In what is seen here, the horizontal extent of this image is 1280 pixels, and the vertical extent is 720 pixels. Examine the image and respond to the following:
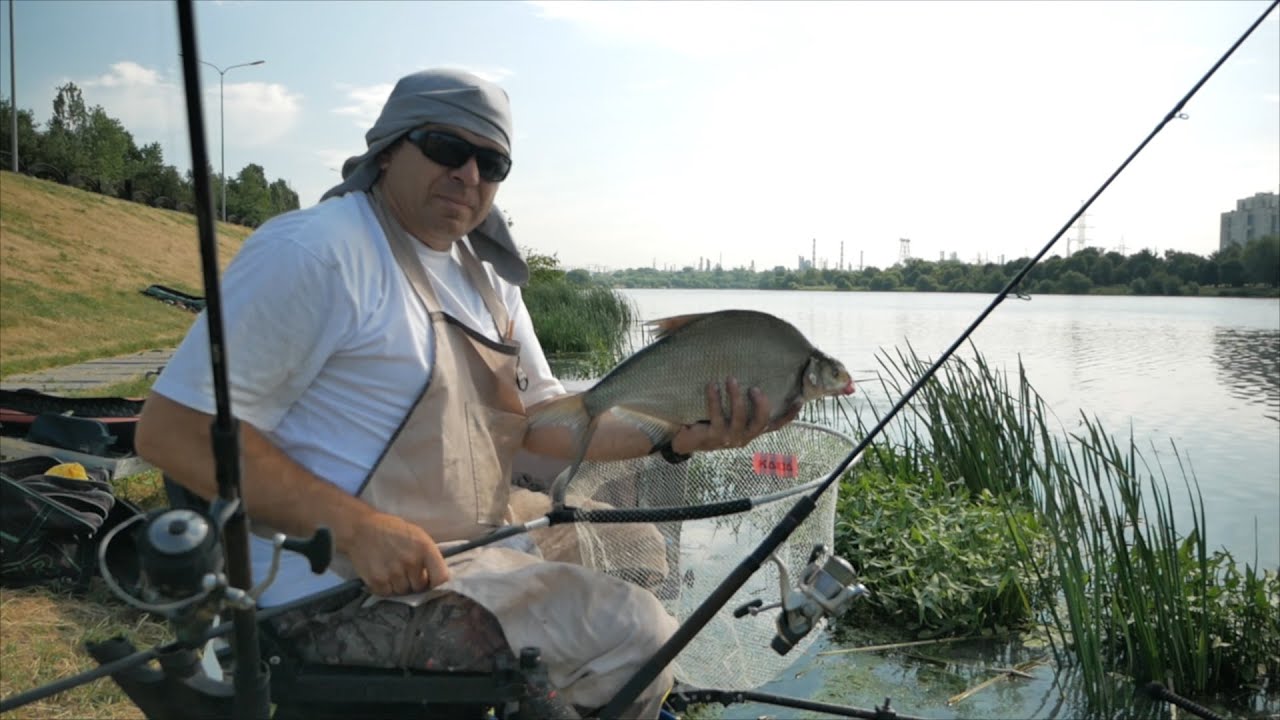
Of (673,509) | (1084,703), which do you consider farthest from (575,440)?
(1084,703)

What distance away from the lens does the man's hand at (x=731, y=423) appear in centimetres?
221

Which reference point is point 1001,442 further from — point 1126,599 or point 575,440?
point 575,440

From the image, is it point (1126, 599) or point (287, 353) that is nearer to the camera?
point (287, 353)

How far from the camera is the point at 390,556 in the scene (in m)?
1.72

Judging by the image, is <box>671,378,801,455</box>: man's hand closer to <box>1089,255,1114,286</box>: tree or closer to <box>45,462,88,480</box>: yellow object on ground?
<box>45,462,88,480</box>: yellow object on ground

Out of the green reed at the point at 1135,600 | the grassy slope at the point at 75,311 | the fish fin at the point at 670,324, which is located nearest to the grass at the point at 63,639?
the grassy slope at the point at 75,311

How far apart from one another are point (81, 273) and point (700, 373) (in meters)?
23.4

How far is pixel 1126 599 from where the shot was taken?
4031 mm

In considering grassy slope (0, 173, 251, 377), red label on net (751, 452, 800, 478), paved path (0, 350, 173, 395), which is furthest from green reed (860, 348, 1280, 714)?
paved path (0, 350, 173, 395)

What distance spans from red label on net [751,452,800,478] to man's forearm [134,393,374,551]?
4.16 ft

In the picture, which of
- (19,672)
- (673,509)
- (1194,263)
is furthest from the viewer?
(1194,263)

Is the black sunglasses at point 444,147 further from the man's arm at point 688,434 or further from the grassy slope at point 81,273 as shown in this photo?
the grassy slope at point 81,273

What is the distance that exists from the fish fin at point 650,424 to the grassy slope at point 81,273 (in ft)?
20.5

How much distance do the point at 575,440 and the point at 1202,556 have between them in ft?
9.19
